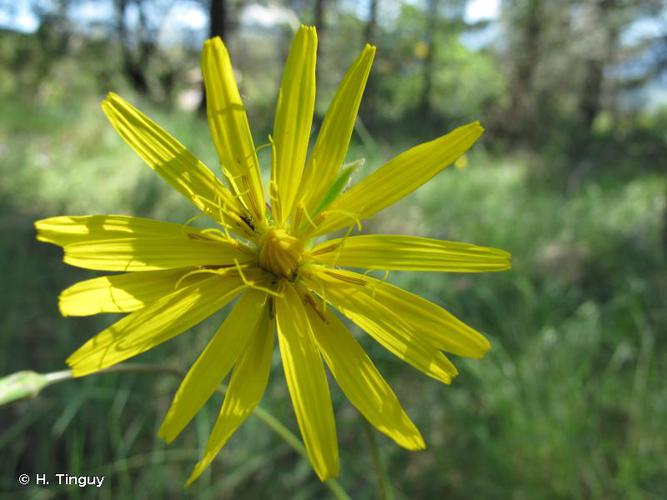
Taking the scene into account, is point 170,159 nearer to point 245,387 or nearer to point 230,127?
point 230,127

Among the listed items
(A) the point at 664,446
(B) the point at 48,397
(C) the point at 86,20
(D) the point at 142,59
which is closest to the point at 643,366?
(A) the point at 664,446

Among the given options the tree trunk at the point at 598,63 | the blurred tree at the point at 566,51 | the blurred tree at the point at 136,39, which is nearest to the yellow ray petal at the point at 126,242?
→ the blurred tree at the point at 566,51

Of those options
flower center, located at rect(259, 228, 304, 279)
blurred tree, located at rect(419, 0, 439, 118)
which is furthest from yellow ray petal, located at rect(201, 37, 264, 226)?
blurred tree, located at rect(419, 0, 439, 118)

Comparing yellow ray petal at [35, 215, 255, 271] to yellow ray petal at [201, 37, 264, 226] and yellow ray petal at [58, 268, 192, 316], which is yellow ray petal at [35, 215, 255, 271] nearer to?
yellow ray petal at [58, 268, 192, 316]

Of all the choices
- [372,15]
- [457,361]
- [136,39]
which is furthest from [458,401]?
[136,39]

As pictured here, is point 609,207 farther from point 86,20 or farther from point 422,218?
point 86,20

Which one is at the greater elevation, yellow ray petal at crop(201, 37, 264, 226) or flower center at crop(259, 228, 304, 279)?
yellow ray petal at crop(201, 37, 264, 226)
